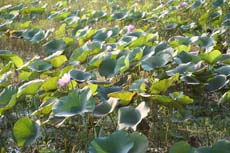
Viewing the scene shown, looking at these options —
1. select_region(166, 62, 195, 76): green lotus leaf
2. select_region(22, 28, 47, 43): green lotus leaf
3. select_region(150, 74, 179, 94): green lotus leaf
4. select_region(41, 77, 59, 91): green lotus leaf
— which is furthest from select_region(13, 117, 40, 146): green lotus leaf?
select_region(22, 28, 47, 43): green lotus leaf

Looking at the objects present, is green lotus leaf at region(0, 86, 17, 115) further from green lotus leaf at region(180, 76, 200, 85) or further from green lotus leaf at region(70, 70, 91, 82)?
green lotus leaf at region(180, 76, 200, 85)

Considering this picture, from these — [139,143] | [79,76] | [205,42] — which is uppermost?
[139,143]

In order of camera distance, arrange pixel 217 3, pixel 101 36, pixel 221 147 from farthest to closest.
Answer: pixel 217 3, pixel 101 36, pixel 221 147

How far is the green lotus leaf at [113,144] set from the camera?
1787 millimetres

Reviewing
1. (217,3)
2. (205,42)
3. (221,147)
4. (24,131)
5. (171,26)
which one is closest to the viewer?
(221,147)

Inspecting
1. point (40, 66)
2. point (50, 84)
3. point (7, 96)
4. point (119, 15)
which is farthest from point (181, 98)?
point (119, 15)

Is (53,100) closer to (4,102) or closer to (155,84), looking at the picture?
(4,102)

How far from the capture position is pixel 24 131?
6.80 feet

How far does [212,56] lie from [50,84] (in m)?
0.97

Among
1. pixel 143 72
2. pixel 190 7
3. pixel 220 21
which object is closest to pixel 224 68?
pixel 143 72

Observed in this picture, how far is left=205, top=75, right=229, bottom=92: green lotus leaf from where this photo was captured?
8.36 feet

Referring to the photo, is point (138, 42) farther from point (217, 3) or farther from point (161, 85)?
point (217, 3)

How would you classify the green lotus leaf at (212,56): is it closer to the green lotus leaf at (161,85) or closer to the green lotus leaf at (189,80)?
the green lotus leaf at (189,80)

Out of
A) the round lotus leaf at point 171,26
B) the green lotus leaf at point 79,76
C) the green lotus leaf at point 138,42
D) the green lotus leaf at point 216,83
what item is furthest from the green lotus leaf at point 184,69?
the round lotus leaf at point 171,26
